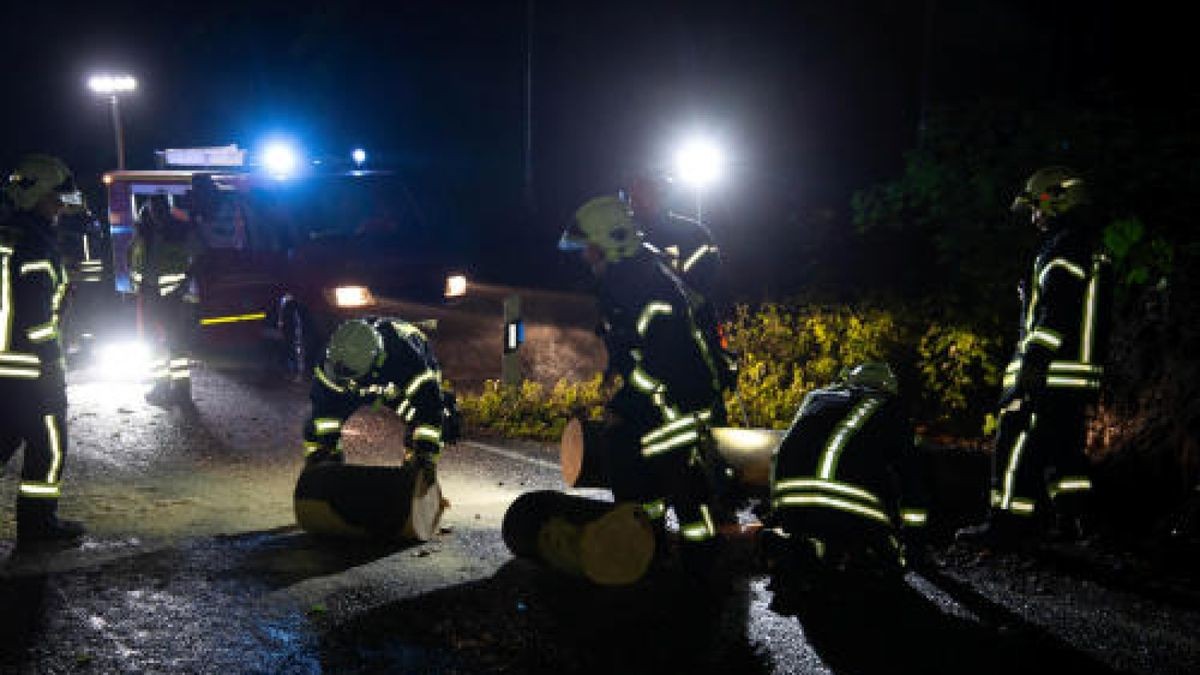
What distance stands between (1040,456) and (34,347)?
17.4 ft

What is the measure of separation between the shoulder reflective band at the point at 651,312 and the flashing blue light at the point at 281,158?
7423 millimetres

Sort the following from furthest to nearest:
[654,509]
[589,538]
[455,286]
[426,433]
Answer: [455,286] < [426,433] < [654,509] < [589,538]

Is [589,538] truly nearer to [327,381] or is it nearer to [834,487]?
[834,487]

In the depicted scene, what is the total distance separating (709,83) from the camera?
21016 millimetres

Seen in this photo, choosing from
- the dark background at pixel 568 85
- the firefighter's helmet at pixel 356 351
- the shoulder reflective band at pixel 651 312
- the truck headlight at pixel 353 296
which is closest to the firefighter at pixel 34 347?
the firefighter's helmet at pixel 356 351

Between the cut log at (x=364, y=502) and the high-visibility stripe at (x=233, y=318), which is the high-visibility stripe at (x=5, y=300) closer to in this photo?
the cut log at (x=364, y=502)

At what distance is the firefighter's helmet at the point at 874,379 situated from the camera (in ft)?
16.8

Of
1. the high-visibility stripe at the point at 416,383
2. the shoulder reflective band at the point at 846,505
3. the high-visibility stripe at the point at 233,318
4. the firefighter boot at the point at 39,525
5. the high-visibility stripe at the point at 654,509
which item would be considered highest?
the high-visibility stripe at the point at 416,383

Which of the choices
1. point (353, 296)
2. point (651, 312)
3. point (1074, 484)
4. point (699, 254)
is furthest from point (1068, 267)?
point (353, 296)

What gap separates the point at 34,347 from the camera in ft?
18.9

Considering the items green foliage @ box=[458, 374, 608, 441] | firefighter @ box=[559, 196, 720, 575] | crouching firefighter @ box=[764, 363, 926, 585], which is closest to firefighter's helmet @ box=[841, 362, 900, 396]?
crouching firefighter @ box=[764, 363, 926, 585]

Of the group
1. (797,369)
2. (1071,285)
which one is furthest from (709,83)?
(1071,285)

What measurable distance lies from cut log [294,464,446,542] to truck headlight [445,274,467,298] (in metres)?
5.85

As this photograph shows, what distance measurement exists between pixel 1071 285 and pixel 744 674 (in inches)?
111
